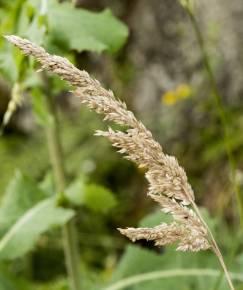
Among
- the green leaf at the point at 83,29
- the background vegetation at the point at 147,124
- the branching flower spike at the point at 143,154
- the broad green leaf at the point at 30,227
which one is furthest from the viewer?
the background vegetation at the point at 147,124

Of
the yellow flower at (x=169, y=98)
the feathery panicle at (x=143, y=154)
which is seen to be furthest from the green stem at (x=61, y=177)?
the yellow flower at (x=169, y=98)

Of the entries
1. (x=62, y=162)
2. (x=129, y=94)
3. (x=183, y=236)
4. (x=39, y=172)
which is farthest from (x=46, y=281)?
(x=183, y=236)

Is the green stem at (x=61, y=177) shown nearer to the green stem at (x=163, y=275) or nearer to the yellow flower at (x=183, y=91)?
the green stem at (x=163, y=275)

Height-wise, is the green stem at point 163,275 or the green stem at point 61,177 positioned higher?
the green stem at point 61,177

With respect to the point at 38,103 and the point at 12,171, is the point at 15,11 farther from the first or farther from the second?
the point at 12,171

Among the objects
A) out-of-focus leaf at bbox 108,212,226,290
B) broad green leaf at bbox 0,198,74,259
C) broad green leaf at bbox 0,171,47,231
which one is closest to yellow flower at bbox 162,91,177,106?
out-of-focus leaf at bbox 108,212,226,290

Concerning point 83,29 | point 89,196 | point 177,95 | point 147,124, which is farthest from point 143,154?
point 147,124

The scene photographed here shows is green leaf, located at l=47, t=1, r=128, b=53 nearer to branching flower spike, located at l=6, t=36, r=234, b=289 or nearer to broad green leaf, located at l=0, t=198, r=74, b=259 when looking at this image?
broad green leaf, located at l=0, t=198, r=74, b=259

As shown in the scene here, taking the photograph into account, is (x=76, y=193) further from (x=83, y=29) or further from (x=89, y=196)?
(x=83, y=29)
